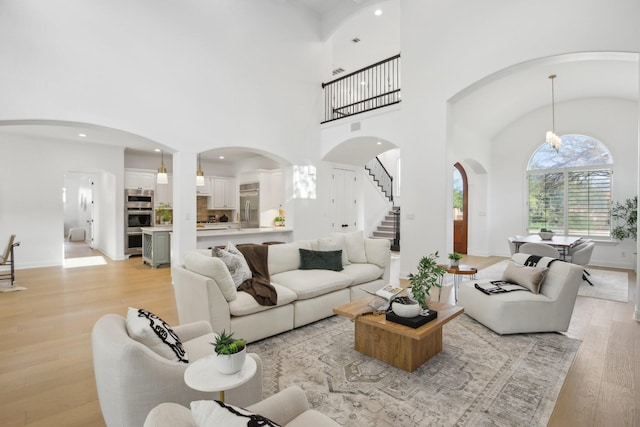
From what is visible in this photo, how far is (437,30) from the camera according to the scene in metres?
5.64

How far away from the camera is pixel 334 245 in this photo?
4625 mm

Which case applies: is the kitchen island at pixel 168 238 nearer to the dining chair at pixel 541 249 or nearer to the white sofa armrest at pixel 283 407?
the dining chair at pixel 541 249

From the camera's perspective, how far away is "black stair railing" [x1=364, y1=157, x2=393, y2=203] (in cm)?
1172

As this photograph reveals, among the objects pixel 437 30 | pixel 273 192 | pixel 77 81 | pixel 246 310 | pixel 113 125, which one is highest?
pixel 437 30

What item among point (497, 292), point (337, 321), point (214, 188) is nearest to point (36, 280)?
point (214, 188)

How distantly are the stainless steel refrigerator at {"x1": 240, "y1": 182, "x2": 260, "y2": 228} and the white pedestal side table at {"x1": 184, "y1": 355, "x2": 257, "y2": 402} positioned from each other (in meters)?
7.73

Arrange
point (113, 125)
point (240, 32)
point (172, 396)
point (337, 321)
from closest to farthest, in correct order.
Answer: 1. point (172, 396)
2. point (337, 321)
3. point (113, 125)
4. point (240, 32)

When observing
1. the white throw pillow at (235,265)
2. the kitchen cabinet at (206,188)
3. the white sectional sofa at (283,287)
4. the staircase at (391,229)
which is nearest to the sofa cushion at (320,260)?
the white sectional sofa at (283,287)

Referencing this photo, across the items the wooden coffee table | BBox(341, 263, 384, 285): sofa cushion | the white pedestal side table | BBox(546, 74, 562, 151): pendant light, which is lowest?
the wooden coffee table

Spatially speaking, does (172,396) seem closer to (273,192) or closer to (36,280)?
(36,280)

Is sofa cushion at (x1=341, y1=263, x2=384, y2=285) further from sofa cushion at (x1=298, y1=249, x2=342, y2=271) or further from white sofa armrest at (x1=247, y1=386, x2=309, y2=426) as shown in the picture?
white sofa armrest at (x1=247, y1=386, x2=309, y2=426)

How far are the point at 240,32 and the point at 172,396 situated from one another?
666 centimetres

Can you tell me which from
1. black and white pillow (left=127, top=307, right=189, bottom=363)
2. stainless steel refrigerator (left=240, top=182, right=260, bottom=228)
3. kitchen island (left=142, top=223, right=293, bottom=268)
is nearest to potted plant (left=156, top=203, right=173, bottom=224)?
kitchen island (left=142, top=223, right=293, bottom=268)

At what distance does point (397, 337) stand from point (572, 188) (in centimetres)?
754
